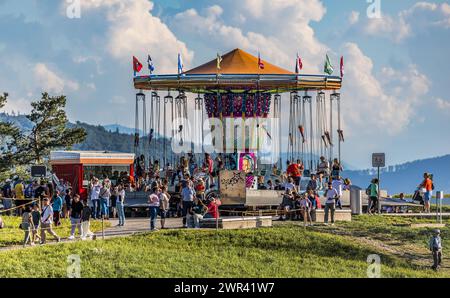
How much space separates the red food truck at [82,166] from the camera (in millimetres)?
49281

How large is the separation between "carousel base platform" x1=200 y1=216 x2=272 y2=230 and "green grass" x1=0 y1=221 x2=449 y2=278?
0.92 metres

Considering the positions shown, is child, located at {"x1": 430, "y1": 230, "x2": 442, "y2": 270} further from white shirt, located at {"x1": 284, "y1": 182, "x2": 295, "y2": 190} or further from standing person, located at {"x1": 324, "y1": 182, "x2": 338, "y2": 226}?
white shirt, located at {"x1": 284, "y1": 182, "x2": 295, "y2": 190}

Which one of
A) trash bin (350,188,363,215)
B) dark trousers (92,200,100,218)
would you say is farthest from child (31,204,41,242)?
trash bin (350,188,363,215)

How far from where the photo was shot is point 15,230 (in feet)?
113

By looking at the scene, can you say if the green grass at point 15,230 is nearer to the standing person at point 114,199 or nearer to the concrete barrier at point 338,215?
the standing person at point 114,199

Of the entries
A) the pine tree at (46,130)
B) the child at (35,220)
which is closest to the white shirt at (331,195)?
the child at (35,220)

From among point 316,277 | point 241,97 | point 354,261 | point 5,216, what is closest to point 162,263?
point 316,277

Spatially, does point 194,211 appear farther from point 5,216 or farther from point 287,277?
point 5,216

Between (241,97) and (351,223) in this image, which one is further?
(241,97)

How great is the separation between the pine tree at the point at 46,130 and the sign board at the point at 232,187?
108 ft

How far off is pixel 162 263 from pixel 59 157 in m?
24.5

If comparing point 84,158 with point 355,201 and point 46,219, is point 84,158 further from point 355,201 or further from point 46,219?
point 46,219

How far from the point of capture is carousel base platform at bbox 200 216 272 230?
108ft
